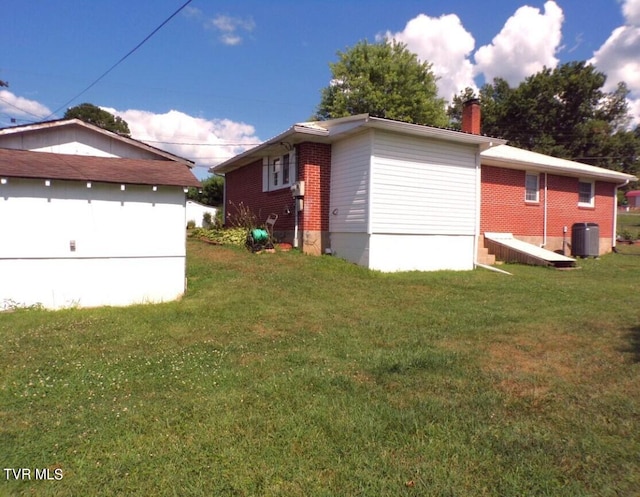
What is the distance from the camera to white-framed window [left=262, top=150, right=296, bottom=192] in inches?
551

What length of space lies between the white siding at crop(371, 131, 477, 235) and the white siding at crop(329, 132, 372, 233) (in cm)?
28

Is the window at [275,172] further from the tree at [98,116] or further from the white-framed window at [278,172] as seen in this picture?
the tree at [98,116]

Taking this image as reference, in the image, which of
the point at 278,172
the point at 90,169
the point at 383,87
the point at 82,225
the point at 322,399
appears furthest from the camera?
the point at 383,87

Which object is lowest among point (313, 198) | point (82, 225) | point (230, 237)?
point (230, 237)

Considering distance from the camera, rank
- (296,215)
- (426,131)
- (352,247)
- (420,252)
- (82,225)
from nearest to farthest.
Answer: (82,225) < (426,131) < (352,247) < (420,252) < (296,215)

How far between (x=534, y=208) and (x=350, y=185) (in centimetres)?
913

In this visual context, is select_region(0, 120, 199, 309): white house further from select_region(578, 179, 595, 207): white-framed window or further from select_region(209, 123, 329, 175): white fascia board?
select_region(578, 179, 595, 207): white-framed window

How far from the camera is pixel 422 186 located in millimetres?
12102

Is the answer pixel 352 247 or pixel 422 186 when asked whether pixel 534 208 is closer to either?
pixel 422 186

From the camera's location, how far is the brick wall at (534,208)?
15922 millimetres

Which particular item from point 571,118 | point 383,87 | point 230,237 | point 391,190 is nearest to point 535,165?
point 391,190

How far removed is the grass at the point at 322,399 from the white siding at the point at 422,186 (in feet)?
14.1

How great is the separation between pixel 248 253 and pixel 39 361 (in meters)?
8.03

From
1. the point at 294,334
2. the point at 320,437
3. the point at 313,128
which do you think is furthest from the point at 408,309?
the point at 313,128
